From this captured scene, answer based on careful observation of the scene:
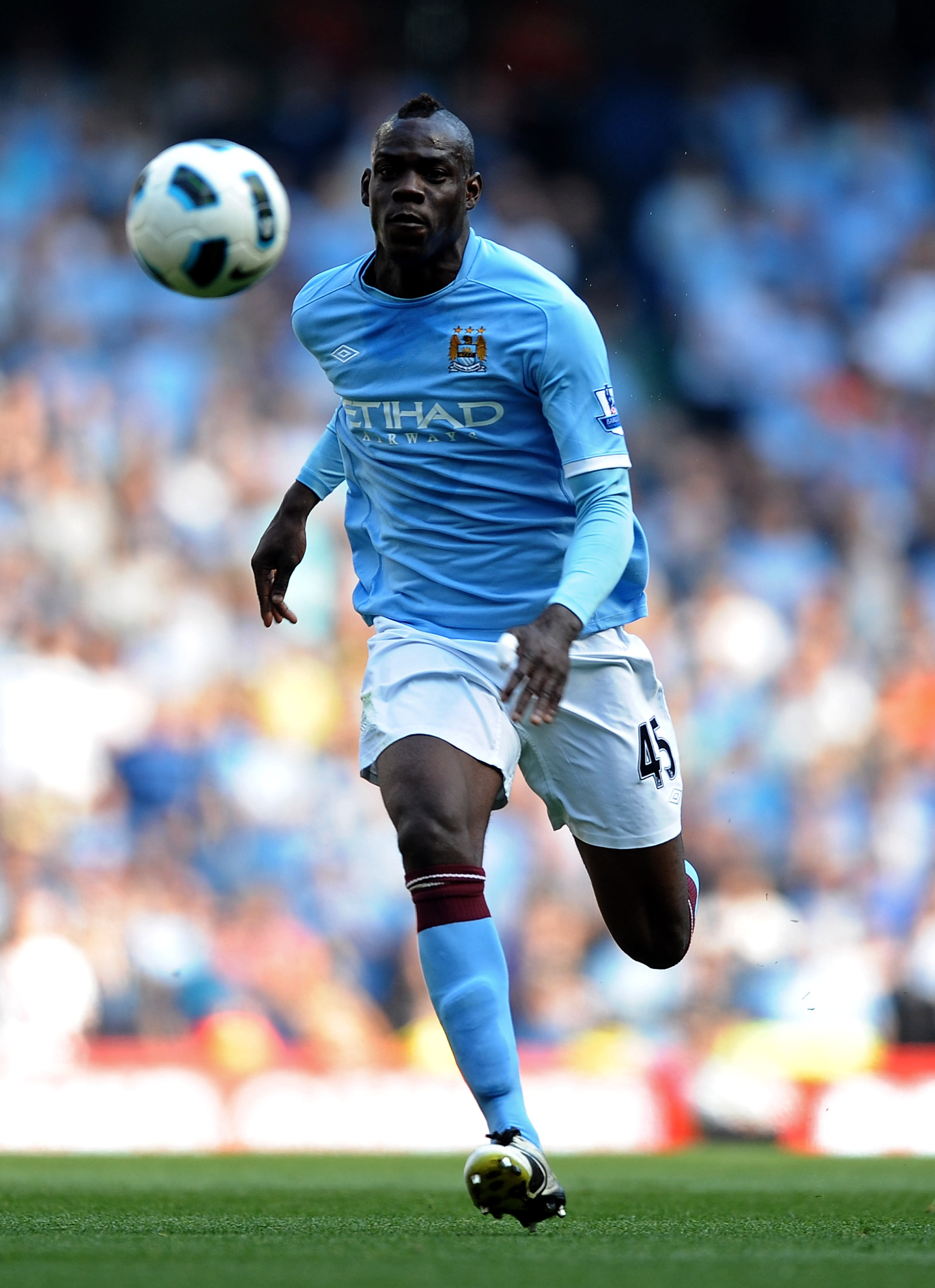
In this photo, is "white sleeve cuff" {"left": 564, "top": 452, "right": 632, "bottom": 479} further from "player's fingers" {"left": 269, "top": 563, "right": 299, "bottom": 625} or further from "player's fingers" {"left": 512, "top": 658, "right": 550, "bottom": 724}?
"player's fingers" {"left": 269, "top": 563, "right": 299, "bottom": 625}

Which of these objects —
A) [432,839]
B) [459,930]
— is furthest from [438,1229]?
[432,839]

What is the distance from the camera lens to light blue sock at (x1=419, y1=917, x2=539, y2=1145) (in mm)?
4645

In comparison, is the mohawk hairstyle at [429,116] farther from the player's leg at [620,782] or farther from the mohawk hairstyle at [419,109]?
the player's leg at [620,782]

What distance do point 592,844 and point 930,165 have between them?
34.4 ft

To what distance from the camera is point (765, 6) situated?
52.1 ft

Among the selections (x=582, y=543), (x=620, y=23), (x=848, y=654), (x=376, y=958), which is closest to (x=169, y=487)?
(x=376, y=958)

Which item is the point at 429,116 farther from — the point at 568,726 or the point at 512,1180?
the point at 512,1180

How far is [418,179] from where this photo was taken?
4.99 m

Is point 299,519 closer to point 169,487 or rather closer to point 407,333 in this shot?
point 407,333

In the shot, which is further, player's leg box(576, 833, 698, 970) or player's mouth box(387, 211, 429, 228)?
player's leg box(576, 833, 698, 970)

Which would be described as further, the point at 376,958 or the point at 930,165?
the point at 930,165

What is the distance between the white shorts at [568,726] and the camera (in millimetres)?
5047

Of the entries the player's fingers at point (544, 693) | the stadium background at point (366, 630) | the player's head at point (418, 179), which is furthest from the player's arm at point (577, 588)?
the stadium background at point (366, 630)

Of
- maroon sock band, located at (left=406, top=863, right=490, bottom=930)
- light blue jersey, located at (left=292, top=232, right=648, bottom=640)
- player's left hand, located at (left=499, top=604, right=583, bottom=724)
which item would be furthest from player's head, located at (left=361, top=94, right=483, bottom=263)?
maroon sock band, located at (left=406, top=863, right=490, bottom=930)
